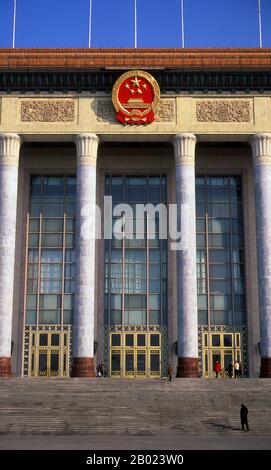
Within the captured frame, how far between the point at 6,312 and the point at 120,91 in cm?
1288

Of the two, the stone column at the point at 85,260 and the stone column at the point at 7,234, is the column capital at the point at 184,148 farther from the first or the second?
the stone column at the point at 7,234

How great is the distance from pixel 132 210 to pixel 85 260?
20.3ft

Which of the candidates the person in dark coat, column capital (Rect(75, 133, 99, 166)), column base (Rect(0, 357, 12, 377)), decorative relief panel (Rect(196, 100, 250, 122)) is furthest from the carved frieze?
the person in dark coat

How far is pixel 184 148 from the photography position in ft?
115

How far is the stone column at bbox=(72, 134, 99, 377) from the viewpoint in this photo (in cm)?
3312

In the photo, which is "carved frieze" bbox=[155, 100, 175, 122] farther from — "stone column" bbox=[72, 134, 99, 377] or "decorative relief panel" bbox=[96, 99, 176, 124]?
"stone column" bbox=[72, 134, 99, 377]

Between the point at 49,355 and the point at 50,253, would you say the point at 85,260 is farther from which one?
the point at 49,355

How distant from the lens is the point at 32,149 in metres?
39.2

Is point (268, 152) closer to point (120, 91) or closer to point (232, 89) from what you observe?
point (232, 89)

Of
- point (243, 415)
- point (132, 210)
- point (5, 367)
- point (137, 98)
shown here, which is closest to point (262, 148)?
point (137, 98)

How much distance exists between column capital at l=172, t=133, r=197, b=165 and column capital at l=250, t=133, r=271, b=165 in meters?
3.33

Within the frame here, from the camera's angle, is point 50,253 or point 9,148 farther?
point 50,253

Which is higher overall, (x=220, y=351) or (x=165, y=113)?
(x=165, y=113)

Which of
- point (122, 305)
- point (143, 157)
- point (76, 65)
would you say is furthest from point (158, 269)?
point (76, 65)
